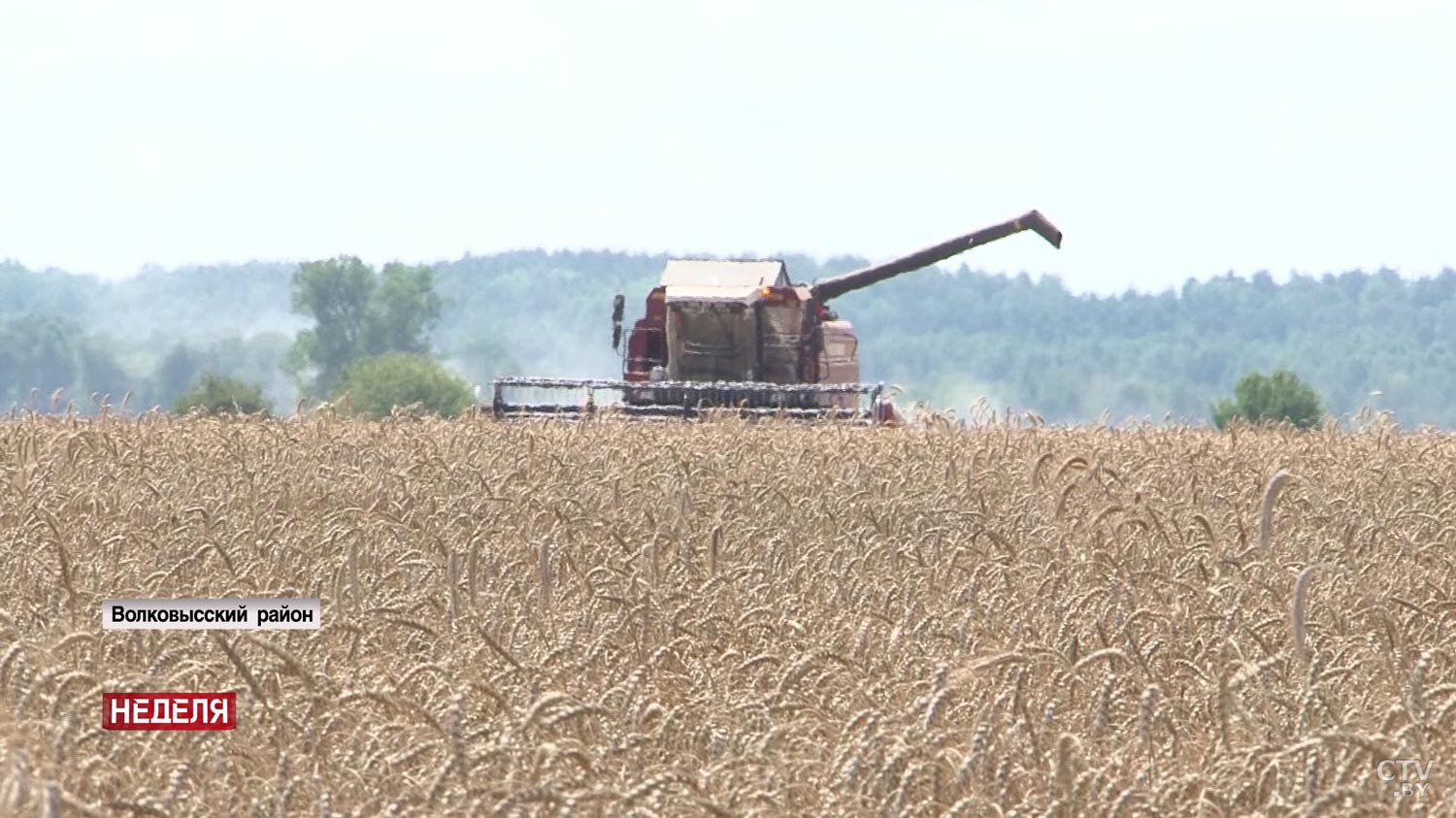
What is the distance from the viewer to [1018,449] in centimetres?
1073

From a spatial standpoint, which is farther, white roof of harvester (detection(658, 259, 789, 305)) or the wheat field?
white roof of harvester (detection(658, 259, 789, 305))

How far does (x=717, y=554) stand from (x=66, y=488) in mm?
3248

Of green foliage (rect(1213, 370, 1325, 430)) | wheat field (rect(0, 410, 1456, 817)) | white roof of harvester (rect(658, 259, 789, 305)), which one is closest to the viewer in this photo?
wheat field (rect(0, 410, 1456, 817))

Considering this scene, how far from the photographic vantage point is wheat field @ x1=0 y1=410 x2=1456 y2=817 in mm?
3141

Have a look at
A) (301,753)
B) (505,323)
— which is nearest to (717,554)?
(301,753)

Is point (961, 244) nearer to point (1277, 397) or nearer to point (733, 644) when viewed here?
point (733, 644)

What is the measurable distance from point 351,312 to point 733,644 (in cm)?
9579

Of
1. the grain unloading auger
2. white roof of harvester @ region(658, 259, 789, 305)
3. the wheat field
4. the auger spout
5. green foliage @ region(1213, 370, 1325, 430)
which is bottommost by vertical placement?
green foliage @ region(1213, 370, 1325, 430)

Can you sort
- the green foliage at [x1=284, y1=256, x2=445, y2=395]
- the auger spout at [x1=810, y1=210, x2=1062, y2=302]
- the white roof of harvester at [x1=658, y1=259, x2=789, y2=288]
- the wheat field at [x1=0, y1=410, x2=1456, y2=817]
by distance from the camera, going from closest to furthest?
the wheat field at [x1=0, y1=410, x2=1456, y2=817], the white roof of harvester at [x1=658, y1=259, x2=789, y2=288], the auger spout at [x1=810, y1=210, x2=1062, y2=302], the green foliage at [x1=284, y1=256, x2=445, y2=395]

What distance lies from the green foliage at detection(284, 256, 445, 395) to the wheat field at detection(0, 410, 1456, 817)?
89.6 meters

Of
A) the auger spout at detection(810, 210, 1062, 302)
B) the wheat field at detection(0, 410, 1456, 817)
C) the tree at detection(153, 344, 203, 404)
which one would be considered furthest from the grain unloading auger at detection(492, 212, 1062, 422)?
the tree at detection(153, 344, 203, 404)

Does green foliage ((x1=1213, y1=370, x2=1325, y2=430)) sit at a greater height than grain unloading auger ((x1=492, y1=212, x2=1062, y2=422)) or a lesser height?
lesser

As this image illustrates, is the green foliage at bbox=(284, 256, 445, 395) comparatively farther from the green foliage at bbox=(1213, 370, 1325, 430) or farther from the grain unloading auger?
the grain unloading auger

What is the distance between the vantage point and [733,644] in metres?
4.62
